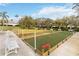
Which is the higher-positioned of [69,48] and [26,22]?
[26,22]

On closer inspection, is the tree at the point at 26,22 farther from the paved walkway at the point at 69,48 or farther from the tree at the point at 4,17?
the paved walkway at the point at 69,48

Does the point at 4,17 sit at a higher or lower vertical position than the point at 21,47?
higher

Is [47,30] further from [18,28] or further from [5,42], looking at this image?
[5,42]

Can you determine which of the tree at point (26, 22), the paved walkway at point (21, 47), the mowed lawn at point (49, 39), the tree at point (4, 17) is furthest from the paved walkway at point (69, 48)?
the tree at point (4, 17)

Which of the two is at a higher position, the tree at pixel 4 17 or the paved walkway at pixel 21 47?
the tree at pixel 4 17

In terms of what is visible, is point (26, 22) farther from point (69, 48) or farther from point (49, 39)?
point (69, 48)

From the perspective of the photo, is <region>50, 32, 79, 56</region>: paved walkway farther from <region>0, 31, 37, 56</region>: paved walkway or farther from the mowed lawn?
<region>0, 31, 37, 56</region>: paved walkway

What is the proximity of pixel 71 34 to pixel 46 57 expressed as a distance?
0.32 m

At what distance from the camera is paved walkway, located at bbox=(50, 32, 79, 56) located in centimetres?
174

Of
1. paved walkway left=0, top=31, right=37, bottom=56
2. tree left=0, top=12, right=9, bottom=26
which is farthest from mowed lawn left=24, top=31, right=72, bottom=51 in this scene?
tree left=0, top=12, right=9, bottom=26

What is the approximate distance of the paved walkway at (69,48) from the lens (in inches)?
68.4

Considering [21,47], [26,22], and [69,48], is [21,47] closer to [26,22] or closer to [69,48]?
[26,22]

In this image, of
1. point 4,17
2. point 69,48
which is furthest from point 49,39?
point 4,17

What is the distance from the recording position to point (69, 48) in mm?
1762
